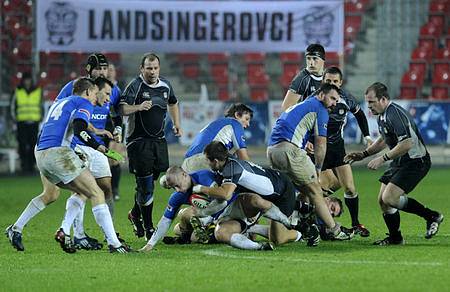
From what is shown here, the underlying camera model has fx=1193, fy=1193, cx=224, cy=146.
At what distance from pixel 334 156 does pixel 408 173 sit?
4.99 feet

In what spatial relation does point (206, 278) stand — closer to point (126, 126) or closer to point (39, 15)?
point (126, 126)

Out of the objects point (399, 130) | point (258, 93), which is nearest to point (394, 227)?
point (399, 130)

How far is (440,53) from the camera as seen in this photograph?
94.6 feet

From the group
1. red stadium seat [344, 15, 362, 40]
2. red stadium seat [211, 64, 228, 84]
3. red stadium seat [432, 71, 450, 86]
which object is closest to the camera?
red stadium seat [432, 71, 450, 86]

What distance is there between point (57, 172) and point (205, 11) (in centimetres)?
1494

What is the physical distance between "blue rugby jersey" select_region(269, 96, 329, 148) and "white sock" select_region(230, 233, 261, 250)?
1349mm

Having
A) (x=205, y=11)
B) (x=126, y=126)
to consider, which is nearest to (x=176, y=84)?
(x=205, y=11)

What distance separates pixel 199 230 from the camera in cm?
1236

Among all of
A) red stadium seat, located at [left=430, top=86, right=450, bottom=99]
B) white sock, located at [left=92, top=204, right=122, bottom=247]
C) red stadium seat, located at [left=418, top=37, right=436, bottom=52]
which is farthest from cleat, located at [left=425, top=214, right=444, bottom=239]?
red stadium seat, located at [left=418, top=37, right=436, bottom=52]

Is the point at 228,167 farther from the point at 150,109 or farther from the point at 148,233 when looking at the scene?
the point at 150,109

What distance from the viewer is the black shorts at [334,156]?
14.1 metres

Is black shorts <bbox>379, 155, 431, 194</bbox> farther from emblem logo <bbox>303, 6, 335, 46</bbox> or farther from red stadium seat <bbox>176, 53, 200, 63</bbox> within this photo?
red stadium seat <bbox>176, 53, 200, 63</bbox>

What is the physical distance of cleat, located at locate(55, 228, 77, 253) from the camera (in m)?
11.8

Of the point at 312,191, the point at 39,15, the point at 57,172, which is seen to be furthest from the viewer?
the point at 39,15
